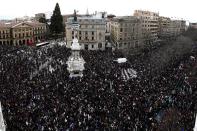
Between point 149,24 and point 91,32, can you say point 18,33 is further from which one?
point 149,24

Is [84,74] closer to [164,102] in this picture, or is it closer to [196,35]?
[164,102]

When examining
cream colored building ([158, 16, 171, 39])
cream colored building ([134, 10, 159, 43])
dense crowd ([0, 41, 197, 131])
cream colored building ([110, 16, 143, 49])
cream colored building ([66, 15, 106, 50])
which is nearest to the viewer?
dense crowd ([0, 41, 197, 131])

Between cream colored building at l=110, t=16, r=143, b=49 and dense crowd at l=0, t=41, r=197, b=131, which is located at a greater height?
cream colored building at l=110, t=16, r=143, b=49

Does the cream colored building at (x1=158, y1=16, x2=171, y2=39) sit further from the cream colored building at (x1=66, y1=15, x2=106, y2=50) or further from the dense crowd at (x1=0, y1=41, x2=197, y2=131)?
the dense crowd at (x1=0, y1=41, x2=197, y2=131)

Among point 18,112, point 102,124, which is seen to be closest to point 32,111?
point 18,112

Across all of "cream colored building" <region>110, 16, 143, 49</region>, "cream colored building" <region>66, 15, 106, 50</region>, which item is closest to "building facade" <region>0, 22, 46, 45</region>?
"cream colored building" <region>66, 15, 106, 50</region>

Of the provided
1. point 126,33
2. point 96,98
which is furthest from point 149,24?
point 96,98
